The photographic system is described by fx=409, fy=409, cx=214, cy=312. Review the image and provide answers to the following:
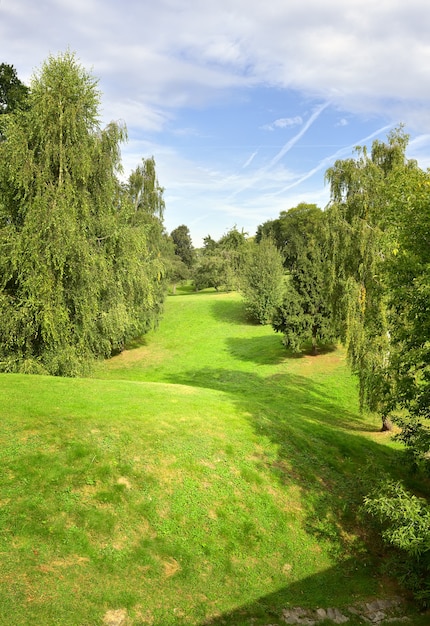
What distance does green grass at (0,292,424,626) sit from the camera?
28.7 feet

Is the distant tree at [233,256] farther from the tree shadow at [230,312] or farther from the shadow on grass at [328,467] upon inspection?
the shadow on grass at [328,467]

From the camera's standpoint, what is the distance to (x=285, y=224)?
95.6 meters

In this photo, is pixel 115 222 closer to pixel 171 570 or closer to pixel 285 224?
pixel 171 570

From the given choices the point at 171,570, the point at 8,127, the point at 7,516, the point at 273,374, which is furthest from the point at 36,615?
the point at 273,374

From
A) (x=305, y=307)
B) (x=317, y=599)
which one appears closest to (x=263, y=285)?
(x=305, y=307)

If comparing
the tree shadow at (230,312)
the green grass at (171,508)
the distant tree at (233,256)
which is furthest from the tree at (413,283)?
the distant tree at (233,256)

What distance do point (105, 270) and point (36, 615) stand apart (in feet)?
57.5

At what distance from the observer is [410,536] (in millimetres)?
9625

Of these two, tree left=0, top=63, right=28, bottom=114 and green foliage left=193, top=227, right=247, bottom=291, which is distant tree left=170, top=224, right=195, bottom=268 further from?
tree left=0, top=63, right=28, bottom=114

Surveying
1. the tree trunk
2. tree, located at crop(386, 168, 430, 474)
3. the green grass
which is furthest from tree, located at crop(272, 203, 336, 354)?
tree, located at crop(386, 168, 430, 474)

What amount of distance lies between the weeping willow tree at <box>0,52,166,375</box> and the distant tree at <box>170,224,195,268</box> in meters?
81.0

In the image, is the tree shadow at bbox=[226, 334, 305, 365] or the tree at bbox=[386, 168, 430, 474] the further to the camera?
the tree shadow at bbox=[226, 334, 305, 365]

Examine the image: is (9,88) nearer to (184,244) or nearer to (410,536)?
(410,536)

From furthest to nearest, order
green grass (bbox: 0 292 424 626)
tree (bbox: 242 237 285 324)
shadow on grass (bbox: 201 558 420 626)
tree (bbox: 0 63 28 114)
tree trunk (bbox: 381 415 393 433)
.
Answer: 1. tree (bbox: 242 237 285 324)
2. tree (bbox: 0 63 28 114)
3. tree trunk (bbox: 381 415 393 433)
4. shadow on grass (bbox: 201 558 420 626)
5. green grass (bbox: 0 292 424 626)
